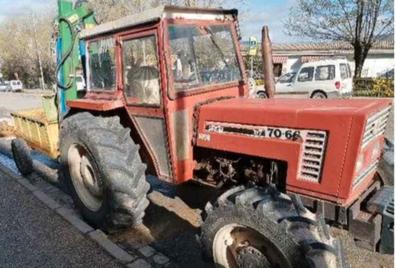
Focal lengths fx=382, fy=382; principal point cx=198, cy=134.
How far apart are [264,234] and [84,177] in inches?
104

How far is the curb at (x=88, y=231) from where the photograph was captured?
382cm

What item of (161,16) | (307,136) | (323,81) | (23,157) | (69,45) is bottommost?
(23,157)

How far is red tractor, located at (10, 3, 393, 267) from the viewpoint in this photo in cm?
278

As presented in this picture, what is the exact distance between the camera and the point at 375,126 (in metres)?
3.03

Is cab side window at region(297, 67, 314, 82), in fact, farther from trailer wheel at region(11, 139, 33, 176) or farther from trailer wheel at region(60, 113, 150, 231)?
trailer wheel at region(60, 113, 150, 231)

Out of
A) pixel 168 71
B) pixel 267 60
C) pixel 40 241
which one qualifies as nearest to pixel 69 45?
pixel 168 71

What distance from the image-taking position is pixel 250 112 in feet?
11.0

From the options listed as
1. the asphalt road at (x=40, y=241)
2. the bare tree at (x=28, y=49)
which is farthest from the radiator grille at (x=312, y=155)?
the bare tree at (x=28, y=49)

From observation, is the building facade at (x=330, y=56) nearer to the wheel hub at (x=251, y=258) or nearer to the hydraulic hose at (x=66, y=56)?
the hydraulic hose at (x=66, y=56)

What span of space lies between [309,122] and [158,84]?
63.0 inches

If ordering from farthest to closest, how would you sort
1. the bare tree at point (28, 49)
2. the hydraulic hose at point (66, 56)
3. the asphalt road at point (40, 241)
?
the bare tree at point (28, 49) < the hydraulic hose at point (66, 56) < the asphalt road at point (40, 241)

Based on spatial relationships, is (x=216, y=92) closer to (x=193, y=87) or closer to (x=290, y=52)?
(x=193, y=87)

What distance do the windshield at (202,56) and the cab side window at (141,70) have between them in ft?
0.73

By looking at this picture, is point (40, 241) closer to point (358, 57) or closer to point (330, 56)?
point (358, 57)
